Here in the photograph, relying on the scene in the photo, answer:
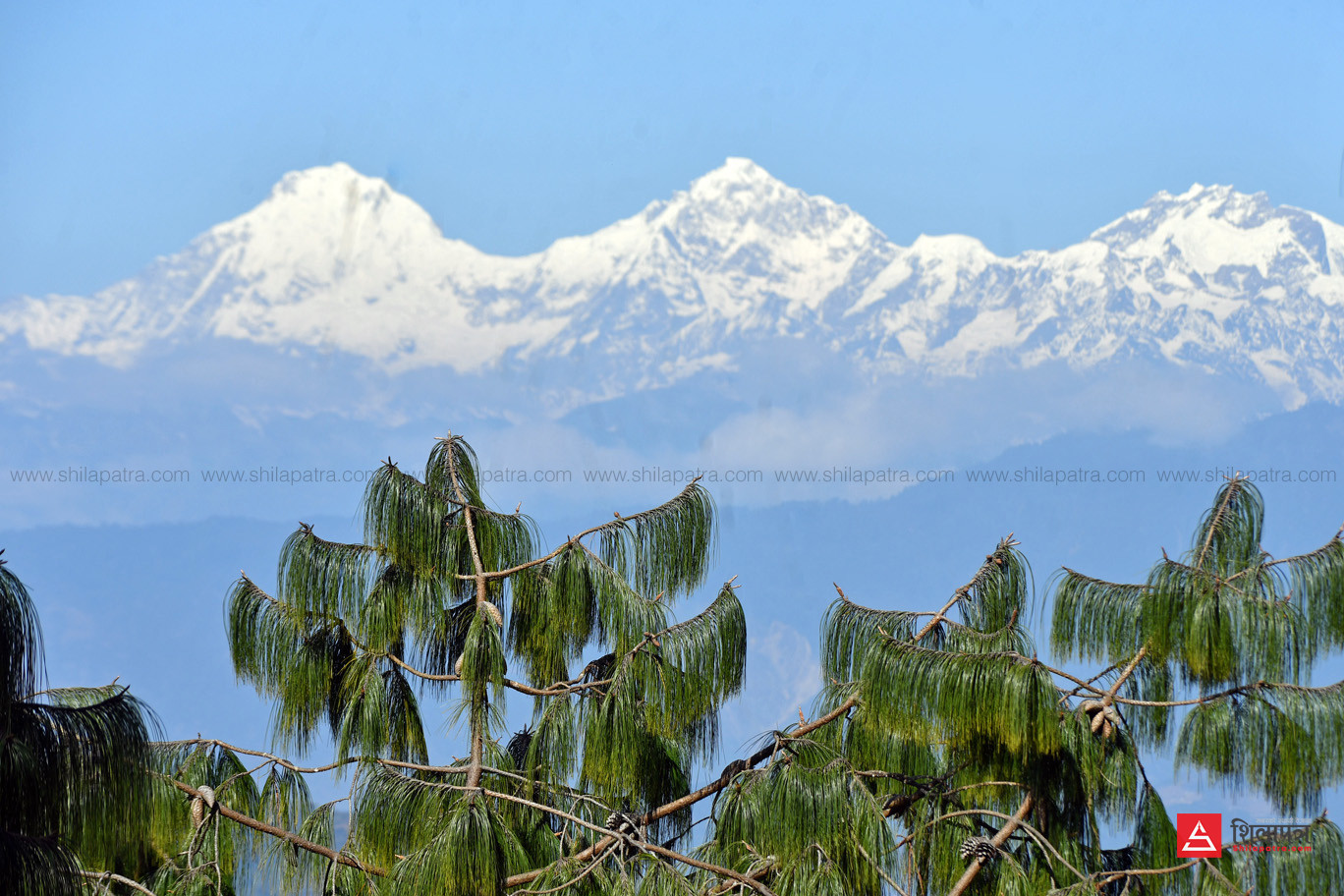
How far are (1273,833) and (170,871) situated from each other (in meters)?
3.13

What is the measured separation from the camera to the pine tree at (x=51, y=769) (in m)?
1.99

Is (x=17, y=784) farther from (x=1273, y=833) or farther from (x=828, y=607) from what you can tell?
(x=1273, y=833)

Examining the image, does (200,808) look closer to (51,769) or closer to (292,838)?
(292,838)

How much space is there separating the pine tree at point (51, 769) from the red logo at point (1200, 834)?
2.67 metres

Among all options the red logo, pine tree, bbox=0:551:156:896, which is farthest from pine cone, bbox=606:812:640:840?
the red logo

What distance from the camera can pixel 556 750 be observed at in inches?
150

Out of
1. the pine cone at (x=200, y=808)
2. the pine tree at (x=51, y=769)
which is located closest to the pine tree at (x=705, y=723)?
the pine cone at (x=200, y=808)

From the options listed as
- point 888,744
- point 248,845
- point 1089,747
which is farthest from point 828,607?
point 248,845

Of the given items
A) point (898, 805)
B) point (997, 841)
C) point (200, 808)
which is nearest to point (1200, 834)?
point (997, 841)

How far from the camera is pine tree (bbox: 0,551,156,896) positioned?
1992 millimetres

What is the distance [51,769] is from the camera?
2076mm

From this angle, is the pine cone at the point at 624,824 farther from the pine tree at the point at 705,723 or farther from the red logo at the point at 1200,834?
the red logo at the point at 1200,834

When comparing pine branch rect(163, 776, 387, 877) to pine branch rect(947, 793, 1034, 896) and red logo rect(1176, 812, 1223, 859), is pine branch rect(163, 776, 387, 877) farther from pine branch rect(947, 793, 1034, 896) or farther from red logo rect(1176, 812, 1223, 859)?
red logo rect(1176, 812, 1223, 859)

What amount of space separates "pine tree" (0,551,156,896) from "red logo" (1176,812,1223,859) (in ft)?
8.77
